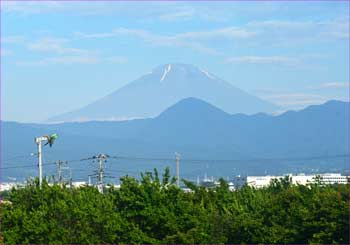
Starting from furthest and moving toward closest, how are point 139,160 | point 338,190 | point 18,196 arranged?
point 139,160 < point 18,196 < point 338,190

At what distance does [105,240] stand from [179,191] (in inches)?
90.0

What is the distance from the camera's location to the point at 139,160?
184625 millimetres

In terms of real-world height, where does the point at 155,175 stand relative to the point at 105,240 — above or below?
above

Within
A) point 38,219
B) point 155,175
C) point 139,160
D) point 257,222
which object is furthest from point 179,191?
point 139,160


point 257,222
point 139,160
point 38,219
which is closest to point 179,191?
point 257,222

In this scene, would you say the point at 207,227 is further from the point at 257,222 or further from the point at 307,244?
the point at 307,244

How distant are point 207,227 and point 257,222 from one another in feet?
3.87

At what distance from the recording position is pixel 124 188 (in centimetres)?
1825

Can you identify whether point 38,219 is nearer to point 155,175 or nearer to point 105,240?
point 105,240

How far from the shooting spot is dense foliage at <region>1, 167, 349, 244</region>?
16672mm

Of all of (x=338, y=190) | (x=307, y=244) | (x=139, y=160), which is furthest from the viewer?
(x=139, y=160)

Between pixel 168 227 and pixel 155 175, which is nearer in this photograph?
pixel 168 227

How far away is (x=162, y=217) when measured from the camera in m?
17.4

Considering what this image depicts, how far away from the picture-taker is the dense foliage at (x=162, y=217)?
1667 cm
